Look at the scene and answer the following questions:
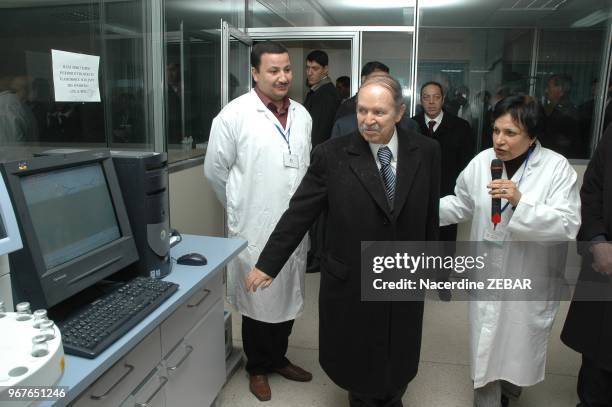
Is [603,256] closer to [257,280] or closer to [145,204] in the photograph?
[257,280]

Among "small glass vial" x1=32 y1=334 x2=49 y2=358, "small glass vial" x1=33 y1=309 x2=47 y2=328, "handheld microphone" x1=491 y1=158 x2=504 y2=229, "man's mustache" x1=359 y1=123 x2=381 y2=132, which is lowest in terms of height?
"small glass vial" x1=32 y1=334 x2=49 y2=358

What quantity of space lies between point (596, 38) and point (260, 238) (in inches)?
147

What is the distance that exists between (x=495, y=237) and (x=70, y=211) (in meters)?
1.52

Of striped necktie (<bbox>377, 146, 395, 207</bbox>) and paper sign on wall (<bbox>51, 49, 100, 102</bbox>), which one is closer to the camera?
striped necktie (<bbox>377, 146, 395, 207</bbox>)

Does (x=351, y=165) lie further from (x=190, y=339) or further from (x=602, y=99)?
(x=602, y=99)

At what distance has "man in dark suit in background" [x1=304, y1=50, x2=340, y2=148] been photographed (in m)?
3.78

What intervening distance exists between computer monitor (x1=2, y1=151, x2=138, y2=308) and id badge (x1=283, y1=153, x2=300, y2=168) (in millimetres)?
915

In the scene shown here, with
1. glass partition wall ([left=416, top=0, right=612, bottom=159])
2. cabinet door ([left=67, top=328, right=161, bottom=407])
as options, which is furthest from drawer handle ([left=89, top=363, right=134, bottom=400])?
glass partition wall ([left=416, top=0, right=612, bottom=159])

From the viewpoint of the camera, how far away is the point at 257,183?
7.46ft

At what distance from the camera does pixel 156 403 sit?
5.05 feet

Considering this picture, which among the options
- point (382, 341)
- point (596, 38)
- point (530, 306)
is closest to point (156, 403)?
point (382, 341)

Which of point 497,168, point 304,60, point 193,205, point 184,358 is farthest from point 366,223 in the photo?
point 304,60

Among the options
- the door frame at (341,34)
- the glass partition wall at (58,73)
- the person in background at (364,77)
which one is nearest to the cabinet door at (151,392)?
the glass partition wall at (58,73)

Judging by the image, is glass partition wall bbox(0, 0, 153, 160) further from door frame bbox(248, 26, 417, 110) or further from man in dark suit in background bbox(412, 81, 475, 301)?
man in dark suit in background bbox(412, 81, 475, 301)
